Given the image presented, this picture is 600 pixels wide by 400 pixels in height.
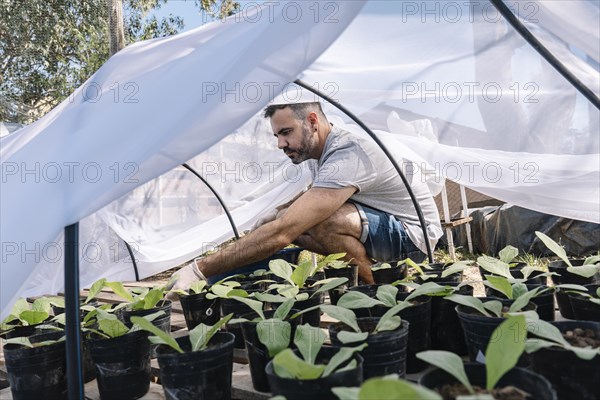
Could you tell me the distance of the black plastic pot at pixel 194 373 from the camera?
863 millimetres

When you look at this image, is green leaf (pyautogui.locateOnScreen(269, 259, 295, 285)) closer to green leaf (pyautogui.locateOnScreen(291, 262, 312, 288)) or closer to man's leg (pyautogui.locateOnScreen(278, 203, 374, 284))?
green leaf (pyautogui.locateOnScreen(291, 262, 312, 288))

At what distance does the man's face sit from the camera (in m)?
2.13

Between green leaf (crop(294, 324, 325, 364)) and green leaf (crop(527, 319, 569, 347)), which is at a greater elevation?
green leaf (crop(527, 319, 569, 347))

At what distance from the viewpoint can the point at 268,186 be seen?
2.82 m

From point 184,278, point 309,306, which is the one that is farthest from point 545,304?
point 184,278

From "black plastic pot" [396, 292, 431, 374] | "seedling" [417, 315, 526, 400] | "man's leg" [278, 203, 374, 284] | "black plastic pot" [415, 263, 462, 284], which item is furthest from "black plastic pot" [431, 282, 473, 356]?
"man's leg" [278, 203, 374, 284]

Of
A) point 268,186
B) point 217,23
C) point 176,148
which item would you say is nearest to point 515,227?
point 268,186

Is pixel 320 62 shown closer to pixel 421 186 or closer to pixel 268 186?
pixel 421 186

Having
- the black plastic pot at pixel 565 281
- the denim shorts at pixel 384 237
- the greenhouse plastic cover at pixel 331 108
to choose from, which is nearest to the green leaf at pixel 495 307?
the black plastic pot at pixel 565 281

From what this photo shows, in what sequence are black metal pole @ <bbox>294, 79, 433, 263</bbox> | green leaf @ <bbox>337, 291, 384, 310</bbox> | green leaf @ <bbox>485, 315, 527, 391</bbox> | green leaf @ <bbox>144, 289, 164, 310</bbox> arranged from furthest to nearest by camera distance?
1. black metal pole @ <bbox>294, 79, 433, 263</bbox>
2. green leaf @ <bbox>144, 289, 164, 310</bbox>
3. green leaf @ <bbox>337, 291, 384, 310</bbox>
4. green leaf @ <bbox>485, 315, 527, 391</bbox>

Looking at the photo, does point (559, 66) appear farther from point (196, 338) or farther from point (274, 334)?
point (196, 338)

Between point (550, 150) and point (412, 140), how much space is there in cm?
57

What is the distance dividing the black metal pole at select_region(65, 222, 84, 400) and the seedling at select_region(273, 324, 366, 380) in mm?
410

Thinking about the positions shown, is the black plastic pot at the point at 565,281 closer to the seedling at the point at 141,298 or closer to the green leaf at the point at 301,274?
the green leaf at the point at 301,274
